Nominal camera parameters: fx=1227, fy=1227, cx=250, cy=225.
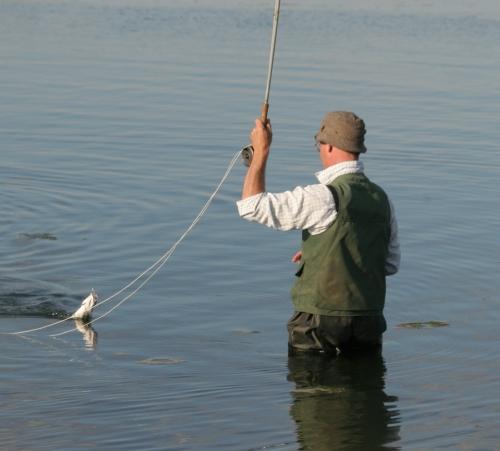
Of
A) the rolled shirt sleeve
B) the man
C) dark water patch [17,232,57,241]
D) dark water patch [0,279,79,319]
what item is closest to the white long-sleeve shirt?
the man

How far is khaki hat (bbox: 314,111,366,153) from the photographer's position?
6723mm

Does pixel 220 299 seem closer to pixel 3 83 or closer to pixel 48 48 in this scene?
pixel 3 83

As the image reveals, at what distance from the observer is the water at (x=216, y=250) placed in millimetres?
6453

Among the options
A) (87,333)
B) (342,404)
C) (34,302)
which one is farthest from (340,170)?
(34,302)

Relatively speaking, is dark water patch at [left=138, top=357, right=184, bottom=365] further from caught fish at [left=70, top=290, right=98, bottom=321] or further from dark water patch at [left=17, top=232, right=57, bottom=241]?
dark water patch at [left=17, top=232, right=57, bottom=241]

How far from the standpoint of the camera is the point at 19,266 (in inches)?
380

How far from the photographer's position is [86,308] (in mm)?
8203

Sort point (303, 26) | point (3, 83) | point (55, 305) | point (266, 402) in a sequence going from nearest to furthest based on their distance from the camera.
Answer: point (266, 402) < point (55, 305) < point (3, 83) < point (303, 26)

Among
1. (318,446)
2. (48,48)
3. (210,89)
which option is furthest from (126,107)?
(318,446)

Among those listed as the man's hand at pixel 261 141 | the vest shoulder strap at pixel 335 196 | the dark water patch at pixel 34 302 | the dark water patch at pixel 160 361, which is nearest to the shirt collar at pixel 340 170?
the vest shoulder strap at pixel 335 196

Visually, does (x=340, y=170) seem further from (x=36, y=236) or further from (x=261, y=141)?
(x=36, y=236)

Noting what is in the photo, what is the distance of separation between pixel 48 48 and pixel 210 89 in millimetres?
5719

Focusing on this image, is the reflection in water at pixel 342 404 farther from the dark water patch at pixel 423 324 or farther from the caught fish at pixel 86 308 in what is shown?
the caught fish at pixel 86 308

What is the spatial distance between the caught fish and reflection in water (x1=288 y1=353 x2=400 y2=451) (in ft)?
4.96
